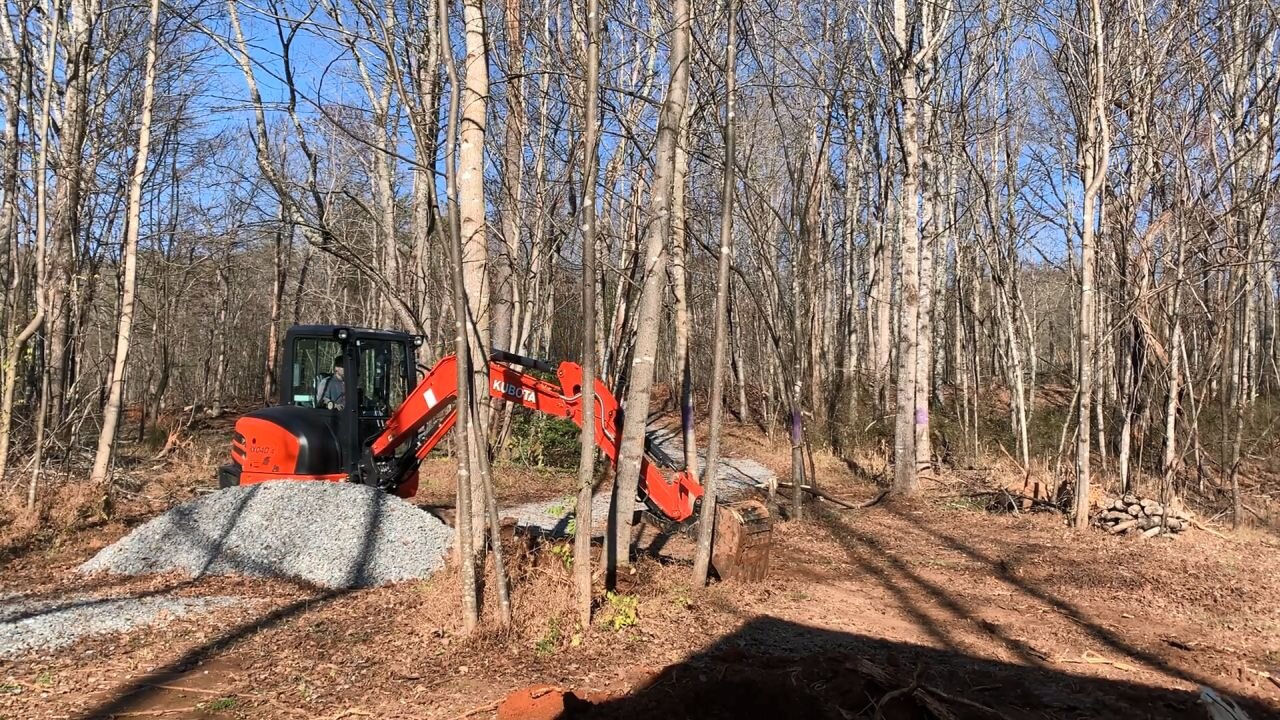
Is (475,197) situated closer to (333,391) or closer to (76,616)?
(76,616)

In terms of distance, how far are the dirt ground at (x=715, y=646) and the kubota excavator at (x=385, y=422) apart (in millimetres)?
593

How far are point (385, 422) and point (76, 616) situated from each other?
381 centimetres

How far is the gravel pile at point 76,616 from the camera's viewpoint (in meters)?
5.48

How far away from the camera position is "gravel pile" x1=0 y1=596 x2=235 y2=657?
18.0ft

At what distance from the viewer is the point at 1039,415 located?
71.1 ft

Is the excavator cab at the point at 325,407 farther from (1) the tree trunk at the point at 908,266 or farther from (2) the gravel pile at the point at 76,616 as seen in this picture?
(1) the tree trunk at the point at 908,266

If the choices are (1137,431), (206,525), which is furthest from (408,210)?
(1137,431)

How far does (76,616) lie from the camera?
235 inches

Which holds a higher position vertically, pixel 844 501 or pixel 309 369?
pixel 309 369

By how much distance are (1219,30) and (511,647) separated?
12962 millimetres

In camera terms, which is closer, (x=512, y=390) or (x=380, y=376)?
(x=512, y=390)

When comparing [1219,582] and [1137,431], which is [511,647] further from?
[1137,431]

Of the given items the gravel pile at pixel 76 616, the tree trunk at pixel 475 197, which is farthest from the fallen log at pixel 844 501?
the gravel pile at pixel 76 616

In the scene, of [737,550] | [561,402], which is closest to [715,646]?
[737,550]
